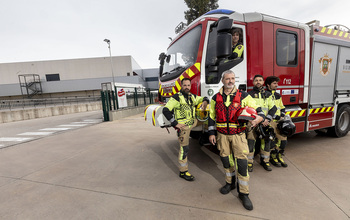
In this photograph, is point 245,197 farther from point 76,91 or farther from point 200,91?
point 76,91

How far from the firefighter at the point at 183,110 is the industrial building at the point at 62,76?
3325 centimetres

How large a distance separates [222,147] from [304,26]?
3423 mm

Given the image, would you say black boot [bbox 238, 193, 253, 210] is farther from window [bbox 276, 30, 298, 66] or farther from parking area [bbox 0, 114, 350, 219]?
window [bbox 276, 30, 298, 66]

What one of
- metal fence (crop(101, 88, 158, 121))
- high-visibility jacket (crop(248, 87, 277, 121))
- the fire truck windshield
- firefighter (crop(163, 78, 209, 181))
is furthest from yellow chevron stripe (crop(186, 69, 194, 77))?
metal fence (crop(101, 88, 158, 121))

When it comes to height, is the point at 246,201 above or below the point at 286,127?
below

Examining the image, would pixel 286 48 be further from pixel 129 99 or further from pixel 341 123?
pixel 129 99

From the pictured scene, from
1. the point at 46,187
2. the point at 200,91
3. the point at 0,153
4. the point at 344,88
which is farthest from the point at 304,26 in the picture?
the point at 0,153

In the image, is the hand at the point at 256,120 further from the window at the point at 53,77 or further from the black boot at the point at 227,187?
the window at the point at 53,77

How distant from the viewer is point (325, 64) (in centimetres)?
366

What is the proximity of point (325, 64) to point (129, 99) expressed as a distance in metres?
10.8

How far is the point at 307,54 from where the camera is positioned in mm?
3457

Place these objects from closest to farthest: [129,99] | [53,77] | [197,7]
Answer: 1. [129,99]
2. [197,7]
3. [53,77]

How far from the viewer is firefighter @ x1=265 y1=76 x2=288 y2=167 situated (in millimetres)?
2861

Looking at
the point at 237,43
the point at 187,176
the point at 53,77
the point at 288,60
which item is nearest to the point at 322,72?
the point at 288,60
